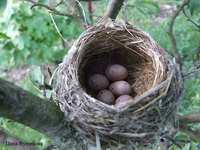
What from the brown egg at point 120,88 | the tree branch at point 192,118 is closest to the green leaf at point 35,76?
the brown egg at point 120,88

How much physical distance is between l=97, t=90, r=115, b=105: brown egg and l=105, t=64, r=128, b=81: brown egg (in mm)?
191

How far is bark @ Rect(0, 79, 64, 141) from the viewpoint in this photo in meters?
0.68

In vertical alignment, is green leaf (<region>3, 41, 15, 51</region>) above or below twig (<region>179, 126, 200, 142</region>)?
above

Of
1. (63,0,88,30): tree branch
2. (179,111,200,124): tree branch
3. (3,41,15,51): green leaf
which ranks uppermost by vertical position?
(3,41,15,51): green leaf

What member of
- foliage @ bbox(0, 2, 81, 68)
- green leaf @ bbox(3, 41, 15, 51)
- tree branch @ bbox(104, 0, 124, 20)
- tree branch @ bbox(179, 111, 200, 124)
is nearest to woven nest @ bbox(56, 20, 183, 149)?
tree branch @ bbox(104, 0, 124, 20)

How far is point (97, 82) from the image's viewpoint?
1.79 metres

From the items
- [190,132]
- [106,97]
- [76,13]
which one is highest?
[76,13]

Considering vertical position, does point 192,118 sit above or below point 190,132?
above

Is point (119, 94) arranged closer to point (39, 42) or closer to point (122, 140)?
point (122, 140)

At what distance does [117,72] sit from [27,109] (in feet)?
3.89

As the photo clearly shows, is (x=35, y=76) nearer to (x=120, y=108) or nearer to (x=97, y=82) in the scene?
(x=120, y=108)

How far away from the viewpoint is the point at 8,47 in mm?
3385

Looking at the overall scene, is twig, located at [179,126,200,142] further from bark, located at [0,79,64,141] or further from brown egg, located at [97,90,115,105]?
bark, located at [0,79,64,141]

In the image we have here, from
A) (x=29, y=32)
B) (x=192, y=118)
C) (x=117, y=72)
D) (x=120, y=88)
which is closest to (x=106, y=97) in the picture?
(x=120, y=88)
